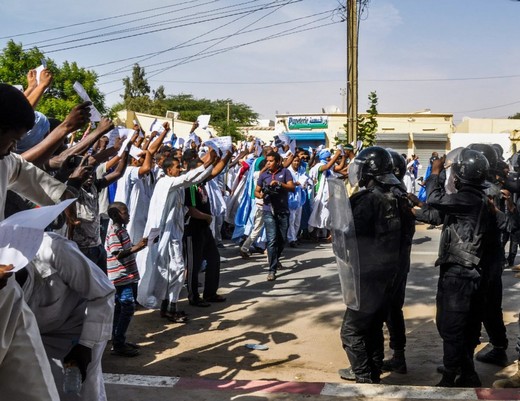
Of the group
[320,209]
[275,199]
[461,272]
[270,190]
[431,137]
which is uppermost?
[431,137]

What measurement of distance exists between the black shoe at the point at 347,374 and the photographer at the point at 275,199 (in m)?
4.23

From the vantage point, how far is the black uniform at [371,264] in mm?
4758

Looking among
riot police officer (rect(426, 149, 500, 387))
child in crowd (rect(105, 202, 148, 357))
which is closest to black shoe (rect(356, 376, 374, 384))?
riot police officer (rect(426, 149, 500, 387))

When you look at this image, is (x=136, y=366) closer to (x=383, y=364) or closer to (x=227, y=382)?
(x=227, y=382)

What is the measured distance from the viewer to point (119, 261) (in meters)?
5.70

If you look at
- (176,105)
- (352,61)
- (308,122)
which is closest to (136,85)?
(176,105)

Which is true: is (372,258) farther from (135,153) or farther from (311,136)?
(311,136)

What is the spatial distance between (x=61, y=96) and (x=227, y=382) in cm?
3423

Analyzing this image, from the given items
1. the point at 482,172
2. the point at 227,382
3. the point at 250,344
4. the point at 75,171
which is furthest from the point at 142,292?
the point at 482,172

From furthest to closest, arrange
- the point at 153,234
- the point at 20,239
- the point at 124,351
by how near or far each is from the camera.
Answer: the point at 153,234 < the point at 124,351 < the point at 20,239

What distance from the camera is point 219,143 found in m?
8.36

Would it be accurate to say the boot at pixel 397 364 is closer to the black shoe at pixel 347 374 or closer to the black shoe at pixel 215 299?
the black shoe at pixel 347 374

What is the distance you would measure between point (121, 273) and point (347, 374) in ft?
6.87

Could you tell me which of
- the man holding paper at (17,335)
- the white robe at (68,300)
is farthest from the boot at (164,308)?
the man holding paper at (17,335)
